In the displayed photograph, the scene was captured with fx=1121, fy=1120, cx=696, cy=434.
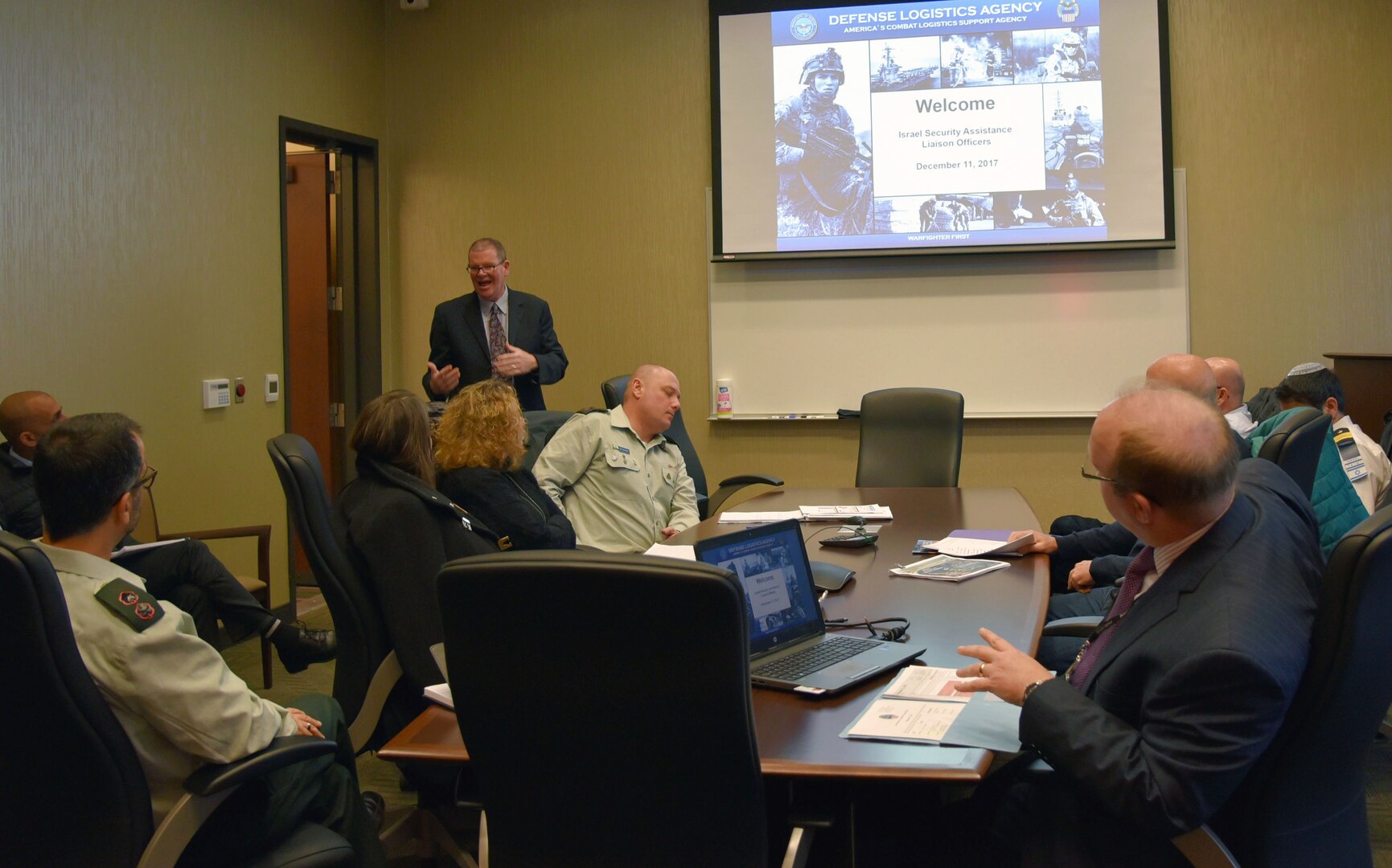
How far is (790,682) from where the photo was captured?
1904 mm

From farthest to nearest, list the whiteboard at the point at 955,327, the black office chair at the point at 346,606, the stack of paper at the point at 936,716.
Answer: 1. the whiteboard at the point at 955,327
2. the black office chair at the point at 346,606
3. the stack of paper at the point at 936,716

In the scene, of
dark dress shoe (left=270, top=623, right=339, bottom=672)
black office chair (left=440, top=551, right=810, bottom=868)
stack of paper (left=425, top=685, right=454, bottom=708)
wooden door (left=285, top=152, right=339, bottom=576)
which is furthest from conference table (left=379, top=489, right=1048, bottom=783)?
wooden door (left=285, top=152, right=339, bottom=576)

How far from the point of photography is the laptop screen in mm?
2066

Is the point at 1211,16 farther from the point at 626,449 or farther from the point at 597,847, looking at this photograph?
the point at 597,847

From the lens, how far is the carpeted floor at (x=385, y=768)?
2.79 metres

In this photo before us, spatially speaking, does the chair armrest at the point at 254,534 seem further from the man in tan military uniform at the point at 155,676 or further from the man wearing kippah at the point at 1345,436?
the man wearing kippah at the point at 1345,436

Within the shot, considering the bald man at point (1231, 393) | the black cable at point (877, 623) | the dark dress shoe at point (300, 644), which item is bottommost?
the dark dress shoe at point (300, 644)

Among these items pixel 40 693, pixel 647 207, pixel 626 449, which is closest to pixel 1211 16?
pixel 647 207

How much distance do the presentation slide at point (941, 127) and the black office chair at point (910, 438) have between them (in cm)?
106

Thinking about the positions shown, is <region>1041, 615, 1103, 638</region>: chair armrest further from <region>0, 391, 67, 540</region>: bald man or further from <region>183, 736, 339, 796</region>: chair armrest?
<region>0, 391, 67, 540</region>: bald man

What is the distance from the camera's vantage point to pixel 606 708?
146 cm

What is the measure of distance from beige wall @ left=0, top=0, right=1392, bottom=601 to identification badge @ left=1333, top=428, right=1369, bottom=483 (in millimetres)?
2027

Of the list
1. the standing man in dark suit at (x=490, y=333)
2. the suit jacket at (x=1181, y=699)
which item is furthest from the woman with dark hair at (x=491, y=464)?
the standing man in dark suit at (x=490, y=333)

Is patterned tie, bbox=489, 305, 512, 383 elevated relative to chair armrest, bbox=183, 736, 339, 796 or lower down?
elevated
